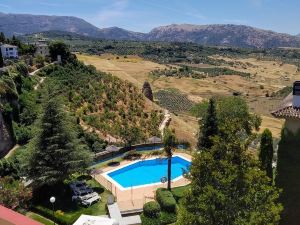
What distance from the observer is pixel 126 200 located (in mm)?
30578

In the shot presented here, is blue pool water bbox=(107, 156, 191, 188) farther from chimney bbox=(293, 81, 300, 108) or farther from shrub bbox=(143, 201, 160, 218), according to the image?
chimney bbox=(293, 81, 300, 108)

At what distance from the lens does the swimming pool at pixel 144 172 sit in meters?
35.2

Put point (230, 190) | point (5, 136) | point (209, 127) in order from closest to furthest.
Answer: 1. point (230, 190)
2. point (209, 127)
3. point (5, 136)

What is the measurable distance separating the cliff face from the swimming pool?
1077 cm

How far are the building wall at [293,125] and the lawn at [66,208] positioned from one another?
15830 mm

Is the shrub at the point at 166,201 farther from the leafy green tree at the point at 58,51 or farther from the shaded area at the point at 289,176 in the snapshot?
the leafy green tree at the point at 58,51

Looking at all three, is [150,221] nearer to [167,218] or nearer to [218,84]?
[167,218]

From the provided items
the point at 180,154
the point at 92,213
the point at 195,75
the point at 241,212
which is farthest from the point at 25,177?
the point at 195,75

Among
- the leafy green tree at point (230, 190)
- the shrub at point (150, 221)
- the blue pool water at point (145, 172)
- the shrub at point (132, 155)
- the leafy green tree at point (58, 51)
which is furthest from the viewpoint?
the leafy green tree at point (58, 51)

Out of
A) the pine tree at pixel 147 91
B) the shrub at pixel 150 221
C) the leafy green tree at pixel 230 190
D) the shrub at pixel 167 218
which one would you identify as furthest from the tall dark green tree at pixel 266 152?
the pine tree at pixel 147 91

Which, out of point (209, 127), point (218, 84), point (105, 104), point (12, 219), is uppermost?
point (12, 219)

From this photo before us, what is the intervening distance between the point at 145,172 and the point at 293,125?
23178mm

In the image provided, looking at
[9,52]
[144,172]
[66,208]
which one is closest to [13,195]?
[66,208]

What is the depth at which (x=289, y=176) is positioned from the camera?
698 inches
